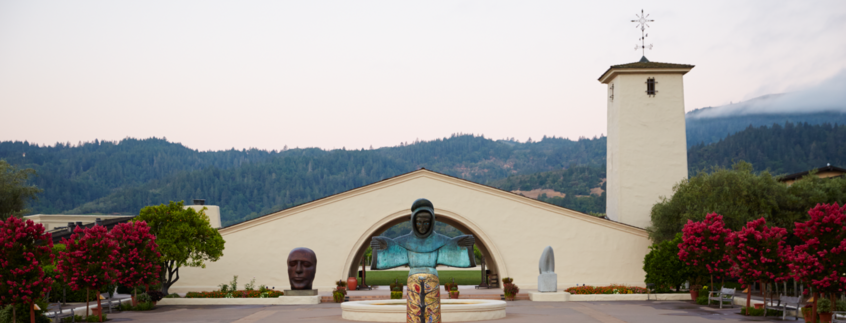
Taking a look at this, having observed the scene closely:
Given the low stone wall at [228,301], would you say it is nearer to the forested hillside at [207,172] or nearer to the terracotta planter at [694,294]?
the terracotta planter at [694,294]

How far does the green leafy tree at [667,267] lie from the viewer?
31.2 meters

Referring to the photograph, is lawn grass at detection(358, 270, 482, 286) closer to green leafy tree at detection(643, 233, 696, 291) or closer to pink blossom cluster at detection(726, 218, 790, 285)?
green leafy tree at detection(643, 233, 696, 291)

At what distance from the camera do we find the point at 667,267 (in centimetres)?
3133

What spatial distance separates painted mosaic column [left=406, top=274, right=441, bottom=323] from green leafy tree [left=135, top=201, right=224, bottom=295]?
1852cm

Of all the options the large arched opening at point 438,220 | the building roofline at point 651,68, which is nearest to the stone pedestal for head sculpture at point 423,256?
the large arched opening at point 438,220

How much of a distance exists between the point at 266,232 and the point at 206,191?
112535mm

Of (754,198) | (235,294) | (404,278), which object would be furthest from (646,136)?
(404,278)

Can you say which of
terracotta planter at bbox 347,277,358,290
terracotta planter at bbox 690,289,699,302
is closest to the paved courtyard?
terracotta planter at bbox 690,289,699,302

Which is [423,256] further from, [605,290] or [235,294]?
[605,290]

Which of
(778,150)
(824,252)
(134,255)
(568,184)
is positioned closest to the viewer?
(824,252)

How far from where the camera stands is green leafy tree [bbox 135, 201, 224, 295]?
2984 centimetres

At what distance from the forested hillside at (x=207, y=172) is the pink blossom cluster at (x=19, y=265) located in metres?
110

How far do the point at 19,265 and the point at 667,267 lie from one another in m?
25.2

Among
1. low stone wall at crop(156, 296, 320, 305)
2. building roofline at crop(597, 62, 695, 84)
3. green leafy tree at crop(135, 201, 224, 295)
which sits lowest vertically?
low stone wall at crop(156, 296, 320, 305)
